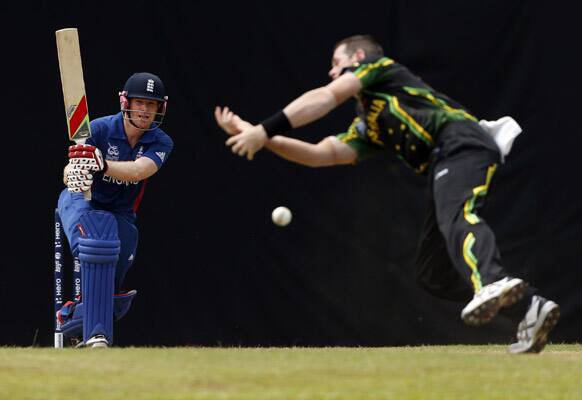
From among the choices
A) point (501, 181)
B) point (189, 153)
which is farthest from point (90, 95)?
point (501, 181)

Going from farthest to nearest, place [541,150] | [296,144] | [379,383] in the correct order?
[541,150] < [296,144] < [379,383]

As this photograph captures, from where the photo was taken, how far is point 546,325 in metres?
4.08

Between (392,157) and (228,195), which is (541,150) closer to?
(392,157)

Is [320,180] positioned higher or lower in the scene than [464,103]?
lower

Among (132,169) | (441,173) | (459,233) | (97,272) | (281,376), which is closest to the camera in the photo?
(281,376)

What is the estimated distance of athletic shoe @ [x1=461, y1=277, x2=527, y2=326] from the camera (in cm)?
395

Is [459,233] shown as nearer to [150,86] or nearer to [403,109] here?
[403,109]

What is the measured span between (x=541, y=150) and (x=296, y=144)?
2350mm

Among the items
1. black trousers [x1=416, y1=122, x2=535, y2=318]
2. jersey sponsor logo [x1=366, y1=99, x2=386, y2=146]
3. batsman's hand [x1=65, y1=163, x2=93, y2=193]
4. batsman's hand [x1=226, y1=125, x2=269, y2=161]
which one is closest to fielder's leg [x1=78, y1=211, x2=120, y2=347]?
batsman's hand [x1=65, y1=163, x2=93, y2=193]

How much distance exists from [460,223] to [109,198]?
7.24 ft

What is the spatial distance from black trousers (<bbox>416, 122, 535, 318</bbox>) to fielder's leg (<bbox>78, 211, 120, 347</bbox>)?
1.52m

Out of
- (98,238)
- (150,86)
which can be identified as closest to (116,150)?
(150,86)

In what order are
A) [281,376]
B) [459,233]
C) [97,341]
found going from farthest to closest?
1. [97,341]
2. [459,233]
3. [281,376]

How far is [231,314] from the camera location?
6.37 meters
